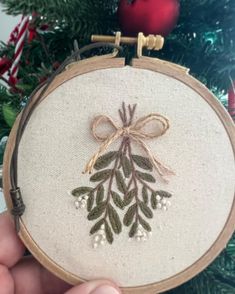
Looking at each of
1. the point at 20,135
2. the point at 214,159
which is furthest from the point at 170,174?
the point at 20,135

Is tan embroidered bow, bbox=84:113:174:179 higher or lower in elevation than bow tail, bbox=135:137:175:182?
higher

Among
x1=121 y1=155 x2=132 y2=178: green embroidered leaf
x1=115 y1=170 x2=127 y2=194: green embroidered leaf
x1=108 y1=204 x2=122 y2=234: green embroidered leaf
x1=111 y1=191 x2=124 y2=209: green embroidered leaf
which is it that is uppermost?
x1=121 y1=155 x2=132 y2=178: green embroidered leaf

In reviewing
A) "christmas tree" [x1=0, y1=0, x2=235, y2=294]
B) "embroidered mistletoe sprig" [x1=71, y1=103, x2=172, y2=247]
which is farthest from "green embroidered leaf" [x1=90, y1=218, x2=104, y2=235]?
"christmas tree" [x1=0, y1=0, x2=235, y2=294]

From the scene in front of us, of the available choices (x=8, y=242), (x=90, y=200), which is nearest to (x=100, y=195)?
(x=90, y=200)

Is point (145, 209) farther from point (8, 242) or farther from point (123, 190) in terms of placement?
point (8, 242)

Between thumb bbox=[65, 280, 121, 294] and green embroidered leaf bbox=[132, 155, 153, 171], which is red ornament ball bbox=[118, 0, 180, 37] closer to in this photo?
green embroidered leaf bbox=[132, 155, 153, 171]

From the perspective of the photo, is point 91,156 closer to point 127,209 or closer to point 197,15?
point 127,209
